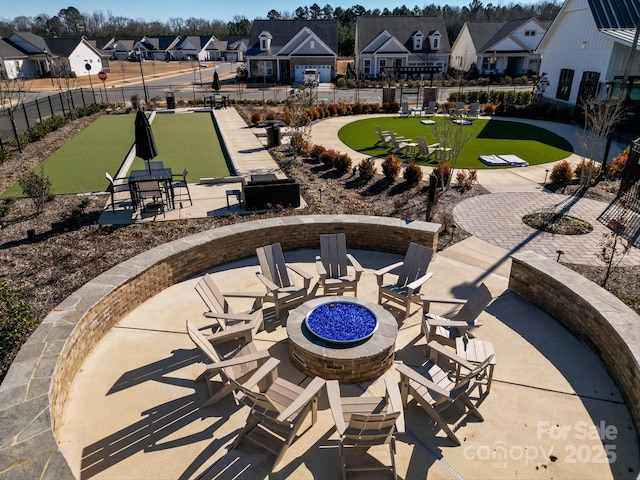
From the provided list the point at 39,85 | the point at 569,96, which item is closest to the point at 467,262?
the point at 569,96

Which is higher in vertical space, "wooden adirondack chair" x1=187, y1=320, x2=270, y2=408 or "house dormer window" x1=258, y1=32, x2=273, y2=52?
"house dormer window" x1=258, y1=32, x2=273, y2=52

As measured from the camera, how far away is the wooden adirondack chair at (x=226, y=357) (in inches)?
202

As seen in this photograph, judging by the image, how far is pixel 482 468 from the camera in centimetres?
450

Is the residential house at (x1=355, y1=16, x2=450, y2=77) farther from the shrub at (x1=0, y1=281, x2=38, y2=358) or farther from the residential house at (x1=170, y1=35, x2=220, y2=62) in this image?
the shrub at (x1=0, y1=281, x2=38, y2=358)

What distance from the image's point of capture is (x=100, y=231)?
963 cm

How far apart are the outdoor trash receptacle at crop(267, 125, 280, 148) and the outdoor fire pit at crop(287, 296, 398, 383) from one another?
1323 cm

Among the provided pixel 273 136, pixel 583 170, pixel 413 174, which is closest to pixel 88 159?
pixel 273 136

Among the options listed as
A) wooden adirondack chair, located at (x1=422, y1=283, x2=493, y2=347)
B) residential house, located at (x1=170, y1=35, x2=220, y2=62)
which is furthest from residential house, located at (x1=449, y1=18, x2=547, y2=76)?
residential house, located at (x1=170, y1=35, x2=220, y2=62)

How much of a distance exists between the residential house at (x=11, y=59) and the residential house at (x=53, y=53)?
676 millimetres

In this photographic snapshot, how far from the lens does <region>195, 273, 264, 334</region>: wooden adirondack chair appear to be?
241 inches

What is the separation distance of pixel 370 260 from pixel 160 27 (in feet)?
539

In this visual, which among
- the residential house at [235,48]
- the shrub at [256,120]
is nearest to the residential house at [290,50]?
the shrub at [256,120]

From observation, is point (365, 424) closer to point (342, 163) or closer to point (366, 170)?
point (366, 170)

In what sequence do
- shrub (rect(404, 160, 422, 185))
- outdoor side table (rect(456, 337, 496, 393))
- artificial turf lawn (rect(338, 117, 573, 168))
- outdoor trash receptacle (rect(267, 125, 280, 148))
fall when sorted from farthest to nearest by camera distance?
1. outdoor trash receptacle (rect(267, 125, 280, 148))
2. artificial turf lawn (rect(338, 117, 573, 168))
3. shrub (rect(404, 160, 422, 185))
4. outdoor side table (rect(456, 337, 496, 393))
